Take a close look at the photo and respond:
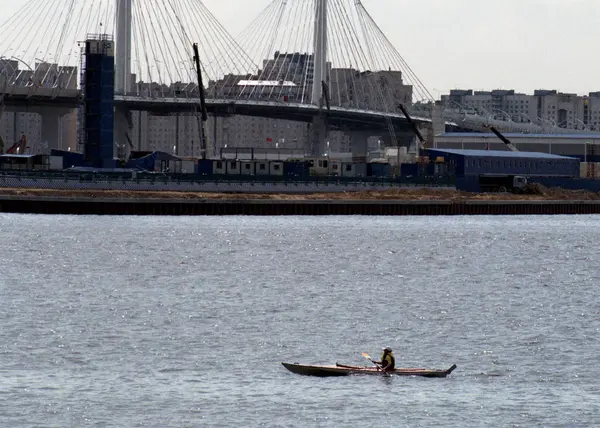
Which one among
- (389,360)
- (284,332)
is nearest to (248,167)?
(284,332)

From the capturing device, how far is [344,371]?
4259 centimetres

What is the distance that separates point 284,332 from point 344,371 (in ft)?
28.3

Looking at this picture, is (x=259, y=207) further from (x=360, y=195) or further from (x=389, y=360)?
(x=389, y=360)

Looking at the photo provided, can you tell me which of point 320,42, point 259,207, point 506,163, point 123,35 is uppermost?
point 320,42

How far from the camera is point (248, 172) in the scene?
459 feet

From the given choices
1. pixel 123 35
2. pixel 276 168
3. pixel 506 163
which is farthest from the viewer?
pixel 123 35

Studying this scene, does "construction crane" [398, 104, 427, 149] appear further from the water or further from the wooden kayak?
the wooden kayak

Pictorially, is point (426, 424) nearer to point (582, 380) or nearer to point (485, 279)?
point (582, 380)

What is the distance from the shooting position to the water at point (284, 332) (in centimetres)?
3881

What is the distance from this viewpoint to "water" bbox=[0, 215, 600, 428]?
3881 centimetres

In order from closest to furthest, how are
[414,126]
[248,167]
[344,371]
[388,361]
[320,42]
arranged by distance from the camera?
[344,371] → [388,361] → [248,167] → [320,42] → [414,126]

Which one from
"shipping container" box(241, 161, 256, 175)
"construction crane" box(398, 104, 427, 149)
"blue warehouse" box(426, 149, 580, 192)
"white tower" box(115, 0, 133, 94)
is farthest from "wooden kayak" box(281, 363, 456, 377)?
"construction crane" box(398, 104, 427, 149)

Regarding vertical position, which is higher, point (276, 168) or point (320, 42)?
point (320, 42)

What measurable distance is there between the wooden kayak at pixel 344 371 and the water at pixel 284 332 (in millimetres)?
236
